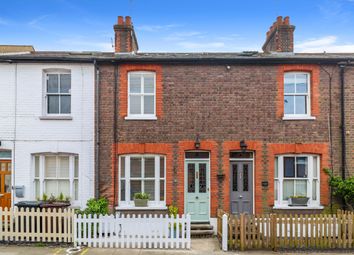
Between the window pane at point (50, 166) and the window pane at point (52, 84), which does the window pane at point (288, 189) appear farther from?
the window pane at point (52, 84)

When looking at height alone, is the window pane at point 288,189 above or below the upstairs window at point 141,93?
below

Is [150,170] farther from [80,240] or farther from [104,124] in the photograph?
[80,240]

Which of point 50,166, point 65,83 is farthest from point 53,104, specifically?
point 50,166

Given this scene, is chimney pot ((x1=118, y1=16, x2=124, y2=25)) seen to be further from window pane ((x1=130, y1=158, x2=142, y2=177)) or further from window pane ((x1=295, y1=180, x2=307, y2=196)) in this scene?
window pane ((x1=295, y1=180, x2=307, y2=196))

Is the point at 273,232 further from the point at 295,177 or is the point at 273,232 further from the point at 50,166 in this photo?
the point at 50,166

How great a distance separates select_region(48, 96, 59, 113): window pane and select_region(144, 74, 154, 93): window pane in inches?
140

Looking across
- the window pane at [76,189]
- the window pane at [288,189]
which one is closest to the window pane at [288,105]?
the window pane at [288,189]

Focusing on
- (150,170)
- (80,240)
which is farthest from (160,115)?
(80,240)

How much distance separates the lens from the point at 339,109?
13352mm

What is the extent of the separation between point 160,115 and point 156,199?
3.29 metres

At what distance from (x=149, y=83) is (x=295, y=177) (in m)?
6.86

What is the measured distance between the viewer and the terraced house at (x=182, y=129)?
13.2 meters

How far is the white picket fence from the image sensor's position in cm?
1080

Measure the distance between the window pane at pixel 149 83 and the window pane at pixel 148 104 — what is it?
28 centimetres
